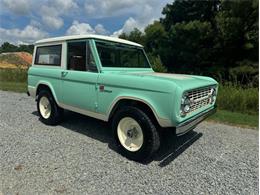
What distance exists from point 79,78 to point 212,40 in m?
13.5

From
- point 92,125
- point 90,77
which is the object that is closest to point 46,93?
point 92,125

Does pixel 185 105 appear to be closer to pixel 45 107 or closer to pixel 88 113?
pixel 88 113

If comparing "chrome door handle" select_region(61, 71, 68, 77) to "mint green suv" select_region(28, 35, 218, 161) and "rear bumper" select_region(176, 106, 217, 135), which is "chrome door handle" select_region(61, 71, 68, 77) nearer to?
"mint green suv" select_region(28, 35, 218, 161)

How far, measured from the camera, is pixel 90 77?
417 centimetres

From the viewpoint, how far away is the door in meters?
4.20

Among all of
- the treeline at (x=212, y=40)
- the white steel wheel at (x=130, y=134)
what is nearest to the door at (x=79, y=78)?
the white steel wheel at (x=130, y=134)

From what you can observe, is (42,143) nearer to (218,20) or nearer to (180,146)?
(180,146)

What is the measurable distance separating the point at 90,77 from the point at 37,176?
6.04 feet

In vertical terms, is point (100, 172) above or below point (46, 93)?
below

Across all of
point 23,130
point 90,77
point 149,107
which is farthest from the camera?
point 23,130

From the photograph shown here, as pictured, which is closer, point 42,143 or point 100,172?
point 100,172

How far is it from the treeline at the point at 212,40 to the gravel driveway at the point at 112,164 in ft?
22.6

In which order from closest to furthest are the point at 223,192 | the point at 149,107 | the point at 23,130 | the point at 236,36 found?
the point at 223,192 < the point at 149,107 < the point at 23,130 < the point at 236,36

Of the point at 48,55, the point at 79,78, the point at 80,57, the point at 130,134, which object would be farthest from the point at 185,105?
the point at 48,55
